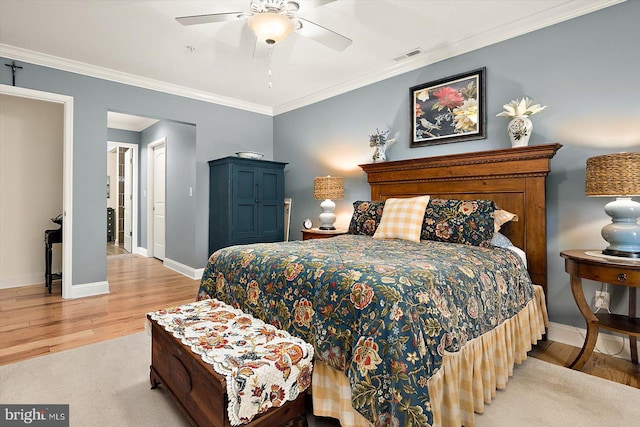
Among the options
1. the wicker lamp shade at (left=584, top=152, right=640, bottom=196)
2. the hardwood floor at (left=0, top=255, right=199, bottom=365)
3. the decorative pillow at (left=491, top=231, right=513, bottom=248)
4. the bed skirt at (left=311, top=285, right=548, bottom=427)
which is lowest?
the hardwood floor at (left=0, top=255, right=199, bottom=365)

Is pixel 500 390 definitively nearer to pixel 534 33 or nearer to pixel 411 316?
pixel 411 316

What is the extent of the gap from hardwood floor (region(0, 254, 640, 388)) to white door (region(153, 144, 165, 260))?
1.33 meters

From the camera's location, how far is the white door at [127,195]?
6.93m

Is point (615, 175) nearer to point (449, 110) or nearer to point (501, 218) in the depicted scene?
point (501, 218)

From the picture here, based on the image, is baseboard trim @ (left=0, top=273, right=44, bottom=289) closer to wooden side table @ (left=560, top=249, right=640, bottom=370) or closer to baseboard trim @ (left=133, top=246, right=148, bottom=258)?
baseboard trim @ (left=133, top=246, right=148, bottom=258)

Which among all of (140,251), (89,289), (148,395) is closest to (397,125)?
(148,395)

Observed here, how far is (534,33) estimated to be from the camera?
269 centimetres

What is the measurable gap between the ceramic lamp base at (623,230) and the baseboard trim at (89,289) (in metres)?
4.72

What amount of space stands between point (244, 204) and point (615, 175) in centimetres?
370

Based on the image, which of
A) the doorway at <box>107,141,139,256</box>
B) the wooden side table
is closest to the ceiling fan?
the wooden side table

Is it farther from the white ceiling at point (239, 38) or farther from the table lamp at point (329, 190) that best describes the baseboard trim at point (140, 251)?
the table lamp at point (329, 190)

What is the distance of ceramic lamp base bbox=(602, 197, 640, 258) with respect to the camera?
78.3 inches

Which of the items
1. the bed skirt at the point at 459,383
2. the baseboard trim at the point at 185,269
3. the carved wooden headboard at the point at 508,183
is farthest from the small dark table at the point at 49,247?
the carved wooden headboard at the point at 508,183

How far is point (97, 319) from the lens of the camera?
299cm
